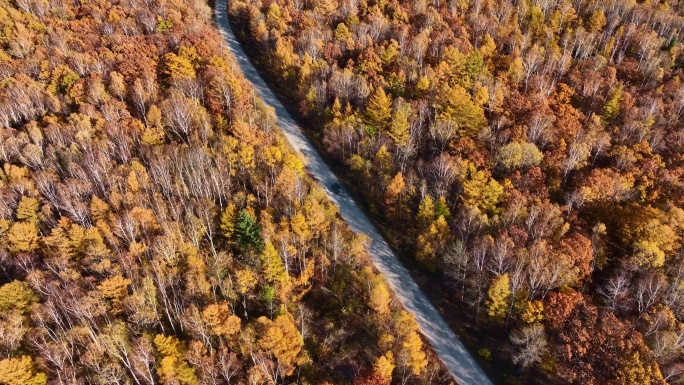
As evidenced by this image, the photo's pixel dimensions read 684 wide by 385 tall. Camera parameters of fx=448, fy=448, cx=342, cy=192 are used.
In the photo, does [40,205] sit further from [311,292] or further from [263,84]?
[263,84]

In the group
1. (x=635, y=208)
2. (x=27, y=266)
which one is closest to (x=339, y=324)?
(x=27, y=266)

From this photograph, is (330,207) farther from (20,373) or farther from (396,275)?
(20,373)

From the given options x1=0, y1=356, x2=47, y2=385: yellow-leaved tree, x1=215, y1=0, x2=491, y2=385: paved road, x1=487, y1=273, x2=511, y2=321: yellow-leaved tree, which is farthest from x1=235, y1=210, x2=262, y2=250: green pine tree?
x1=487, y1=273, x2=511, y2=321: yellow-leaved tree

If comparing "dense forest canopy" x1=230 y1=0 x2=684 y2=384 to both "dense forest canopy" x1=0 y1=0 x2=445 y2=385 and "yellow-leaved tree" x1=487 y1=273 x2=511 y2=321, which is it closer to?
"yellow-leaved tree" x1=487 y1=273 x2=511 y2=321

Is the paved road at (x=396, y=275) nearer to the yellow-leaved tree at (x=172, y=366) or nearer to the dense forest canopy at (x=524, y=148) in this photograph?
the dense forest canopy at (x=524, y=148)

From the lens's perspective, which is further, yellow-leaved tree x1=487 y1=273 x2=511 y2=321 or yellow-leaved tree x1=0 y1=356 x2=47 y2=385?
yellow-leaved tree x1=487 y1=273 x2=511 y2=321

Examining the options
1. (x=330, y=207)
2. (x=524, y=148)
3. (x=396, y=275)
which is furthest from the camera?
(x=524, y=148)

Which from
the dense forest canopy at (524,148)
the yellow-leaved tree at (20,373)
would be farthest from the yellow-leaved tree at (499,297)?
the yellow-leaved tree at (20,373)

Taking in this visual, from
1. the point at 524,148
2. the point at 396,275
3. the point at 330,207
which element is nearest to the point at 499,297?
the point at 396,275
